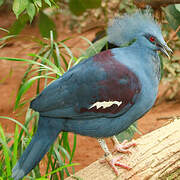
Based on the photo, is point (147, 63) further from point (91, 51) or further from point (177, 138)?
point (91, 51)

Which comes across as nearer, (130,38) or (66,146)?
(130,38)

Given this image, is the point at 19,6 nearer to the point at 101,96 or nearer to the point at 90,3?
the point at 101,96

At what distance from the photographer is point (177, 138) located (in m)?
2.49

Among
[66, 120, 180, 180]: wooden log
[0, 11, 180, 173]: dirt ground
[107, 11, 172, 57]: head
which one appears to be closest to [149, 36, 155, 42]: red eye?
[107, 11, 172, 57]: head

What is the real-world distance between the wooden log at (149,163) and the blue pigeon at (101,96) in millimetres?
102

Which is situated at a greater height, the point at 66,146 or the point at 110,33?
the point at 110,33

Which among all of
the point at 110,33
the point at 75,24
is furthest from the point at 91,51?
the point at 75,24

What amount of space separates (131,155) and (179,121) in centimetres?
56

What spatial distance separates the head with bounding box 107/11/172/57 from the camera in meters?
2.21

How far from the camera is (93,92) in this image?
2.15 metres

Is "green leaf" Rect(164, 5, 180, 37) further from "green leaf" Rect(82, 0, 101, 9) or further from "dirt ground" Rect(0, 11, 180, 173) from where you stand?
"dirt ground" Rect(0, 11, 180, 173)

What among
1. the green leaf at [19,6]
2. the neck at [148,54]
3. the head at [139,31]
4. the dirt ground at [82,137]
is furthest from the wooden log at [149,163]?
the green leaf at [19,6]

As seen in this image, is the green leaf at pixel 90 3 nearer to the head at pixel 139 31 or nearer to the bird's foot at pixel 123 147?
the head at pixel 139 31

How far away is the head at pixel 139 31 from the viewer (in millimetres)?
2215
